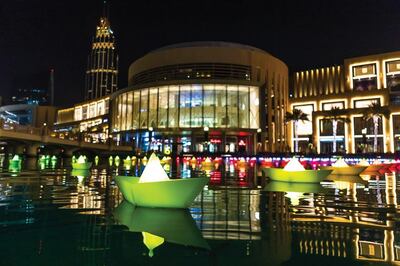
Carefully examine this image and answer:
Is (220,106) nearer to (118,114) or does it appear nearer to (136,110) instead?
(136,110)

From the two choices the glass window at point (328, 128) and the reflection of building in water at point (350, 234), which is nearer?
the reflection of building in water at point (350, 234)

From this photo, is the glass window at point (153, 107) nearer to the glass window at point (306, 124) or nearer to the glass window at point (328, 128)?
the glass window at point (306, 124)

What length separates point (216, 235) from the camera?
7.75 m

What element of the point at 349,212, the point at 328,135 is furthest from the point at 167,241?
the point at 328,135

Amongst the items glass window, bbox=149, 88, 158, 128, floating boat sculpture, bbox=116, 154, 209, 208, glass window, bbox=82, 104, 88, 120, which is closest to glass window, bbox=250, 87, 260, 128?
glass window, bbox=149, 88, 158, 128

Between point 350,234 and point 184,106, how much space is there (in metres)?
77.3

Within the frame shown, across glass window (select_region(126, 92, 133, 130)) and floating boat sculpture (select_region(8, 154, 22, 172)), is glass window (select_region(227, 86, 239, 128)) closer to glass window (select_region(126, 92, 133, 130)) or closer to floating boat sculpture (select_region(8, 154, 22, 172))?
glass window (select_region(126, 92, 133, 130))

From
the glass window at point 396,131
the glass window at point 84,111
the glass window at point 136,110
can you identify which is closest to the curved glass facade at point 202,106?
the glass window at point 136,110

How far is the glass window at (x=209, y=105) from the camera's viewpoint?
3238 inches

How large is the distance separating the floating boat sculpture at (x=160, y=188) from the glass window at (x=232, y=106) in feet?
234

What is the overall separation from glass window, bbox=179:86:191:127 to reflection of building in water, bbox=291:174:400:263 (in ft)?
238

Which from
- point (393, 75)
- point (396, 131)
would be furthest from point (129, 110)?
point (393, 75)

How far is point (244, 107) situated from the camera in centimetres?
8338

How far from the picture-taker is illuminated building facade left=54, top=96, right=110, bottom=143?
124 m
